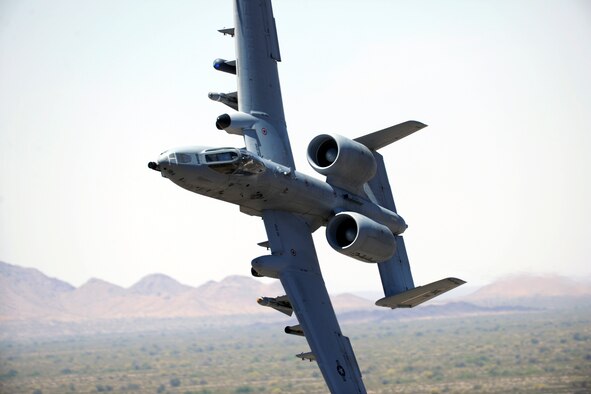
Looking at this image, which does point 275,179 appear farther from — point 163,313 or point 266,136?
point 163,313

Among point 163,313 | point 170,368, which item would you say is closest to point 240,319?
point 163,313

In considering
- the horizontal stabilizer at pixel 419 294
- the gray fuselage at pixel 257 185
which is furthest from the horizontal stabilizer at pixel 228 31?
the horizontal stabilizer at pixel 419 294

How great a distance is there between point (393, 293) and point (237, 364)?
41826mm

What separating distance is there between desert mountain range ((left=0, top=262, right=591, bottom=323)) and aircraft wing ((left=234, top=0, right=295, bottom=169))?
118 feet

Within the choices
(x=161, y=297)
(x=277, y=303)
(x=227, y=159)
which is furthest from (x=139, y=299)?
(x=227, y=159)

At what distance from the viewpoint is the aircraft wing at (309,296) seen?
26.9 metres

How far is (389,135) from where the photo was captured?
3086 cm

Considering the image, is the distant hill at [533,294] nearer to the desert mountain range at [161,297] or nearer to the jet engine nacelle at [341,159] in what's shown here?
the desert mountain range at [161,297]

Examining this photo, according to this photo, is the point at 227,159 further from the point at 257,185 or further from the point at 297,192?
the point at 297,192

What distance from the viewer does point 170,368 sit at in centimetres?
7212

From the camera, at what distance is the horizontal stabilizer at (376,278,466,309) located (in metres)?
28.8

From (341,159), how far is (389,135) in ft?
8.38

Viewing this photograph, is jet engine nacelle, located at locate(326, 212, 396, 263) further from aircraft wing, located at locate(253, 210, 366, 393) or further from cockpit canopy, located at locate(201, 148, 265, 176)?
cockpit canopy, located at locate(201, 148, 265, 176)

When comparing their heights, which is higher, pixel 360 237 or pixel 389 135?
pixel 389 135
